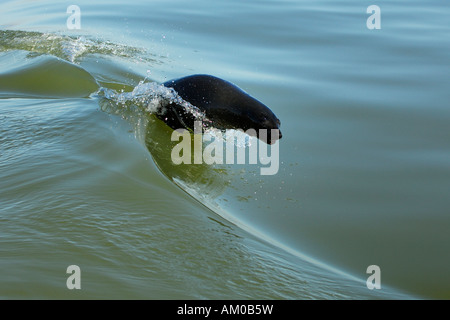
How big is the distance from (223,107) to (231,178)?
0.57 metres

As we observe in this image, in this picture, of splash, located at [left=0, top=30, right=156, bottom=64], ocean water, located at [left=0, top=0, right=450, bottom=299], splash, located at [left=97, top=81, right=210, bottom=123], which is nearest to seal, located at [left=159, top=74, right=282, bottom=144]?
splash, located at [left=97, top=81, right=210, bottom=123]

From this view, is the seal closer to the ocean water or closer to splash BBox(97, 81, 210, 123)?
splash BBox(97, 81, 210, 123)

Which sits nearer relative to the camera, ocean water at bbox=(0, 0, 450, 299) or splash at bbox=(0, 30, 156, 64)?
ocean water at bbox=(0, 0, 450, 299)

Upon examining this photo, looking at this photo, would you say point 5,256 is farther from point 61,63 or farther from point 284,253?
point 61,63

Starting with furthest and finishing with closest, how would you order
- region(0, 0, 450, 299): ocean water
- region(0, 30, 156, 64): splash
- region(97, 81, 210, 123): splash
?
region(0, 30, 156, 64): splash
region(97, 81, 210, 123): splash
region(0, 0, 450, 299): ocean water

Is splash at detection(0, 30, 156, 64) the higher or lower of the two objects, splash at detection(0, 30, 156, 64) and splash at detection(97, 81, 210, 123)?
the higher

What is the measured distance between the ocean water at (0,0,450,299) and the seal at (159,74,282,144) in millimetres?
→ 200

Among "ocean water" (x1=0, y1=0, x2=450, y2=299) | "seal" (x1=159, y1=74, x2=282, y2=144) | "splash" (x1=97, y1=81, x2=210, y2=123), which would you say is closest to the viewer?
"ocean water" (x1=0, y1=0, x2=450, y2=299)

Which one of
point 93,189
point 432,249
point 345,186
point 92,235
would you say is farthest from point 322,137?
point 92,235

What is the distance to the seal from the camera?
12.1 feet

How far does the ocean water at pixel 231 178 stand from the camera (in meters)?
2.35

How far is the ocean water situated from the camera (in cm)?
235

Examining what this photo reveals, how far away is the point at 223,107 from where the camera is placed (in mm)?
3738

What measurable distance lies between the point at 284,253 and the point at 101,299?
944mm
